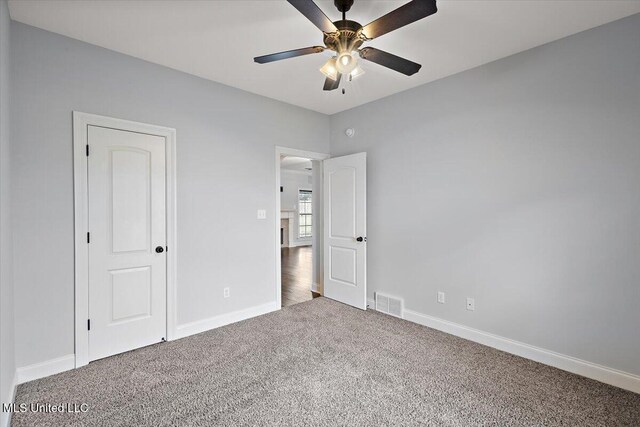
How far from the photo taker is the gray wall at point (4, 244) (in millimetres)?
1658

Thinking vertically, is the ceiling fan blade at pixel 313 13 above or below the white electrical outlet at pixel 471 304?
above

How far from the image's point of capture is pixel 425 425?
176cm

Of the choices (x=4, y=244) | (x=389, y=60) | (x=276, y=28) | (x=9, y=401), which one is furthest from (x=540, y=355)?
(x=4, y=244)

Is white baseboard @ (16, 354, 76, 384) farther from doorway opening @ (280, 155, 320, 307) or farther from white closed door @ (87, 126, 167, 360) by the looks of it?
doorway opening @ (280, 155, 320, 307)

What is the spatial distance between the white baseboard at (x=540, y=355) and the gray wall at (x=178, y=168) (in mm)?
2029

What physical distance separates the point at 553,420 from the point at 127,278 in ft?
11.2

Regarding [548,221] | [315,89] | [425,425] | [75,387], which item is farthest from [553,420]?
[315,89]

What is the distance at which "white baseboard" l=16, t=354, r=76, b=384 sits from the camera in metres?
2.18

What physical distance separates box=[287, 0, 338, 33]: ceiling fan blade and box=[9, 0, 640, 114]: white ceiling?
1.22ft

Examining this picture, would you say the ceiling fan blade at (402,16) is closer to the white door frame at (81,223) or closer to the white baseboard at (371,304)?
the white door frame at (81,223)

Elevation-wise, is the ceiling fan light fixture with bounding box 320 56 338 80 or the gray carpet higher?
the ceiling fan light fixture with bounding box 320 56 338 80

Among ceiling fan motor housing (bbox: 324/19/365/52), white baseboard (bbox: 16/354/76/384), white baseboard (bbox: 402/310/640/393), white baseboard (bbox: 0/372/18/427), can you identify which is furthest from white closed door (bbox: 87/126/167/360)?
white baseboard (bbox: 402/310/640/393)

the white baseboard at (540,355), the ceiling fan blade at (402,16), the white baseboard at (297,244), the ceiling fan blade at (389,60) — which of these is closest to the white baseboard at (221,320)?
the white baseboard at (540,355)

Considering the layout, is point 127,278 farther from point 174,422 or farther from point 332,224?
point 332,224
